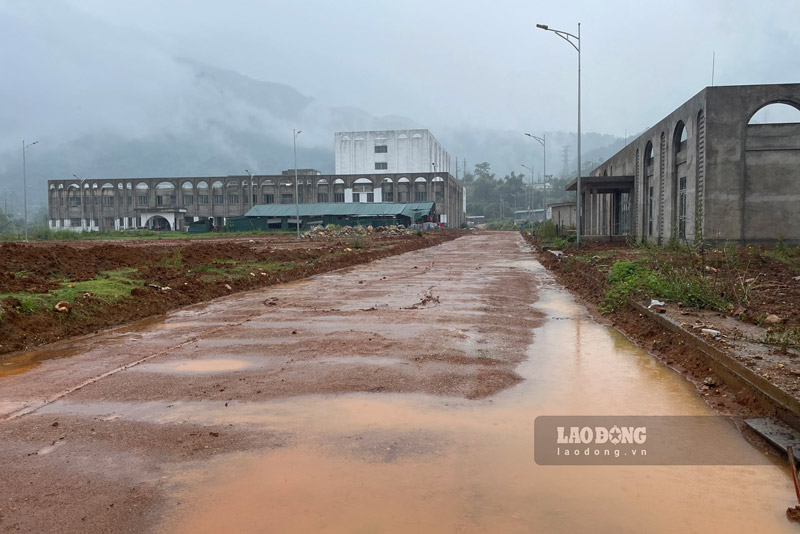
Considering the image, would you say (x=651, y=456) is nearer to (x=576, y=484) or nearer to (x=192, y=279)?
(x=576, y=484)

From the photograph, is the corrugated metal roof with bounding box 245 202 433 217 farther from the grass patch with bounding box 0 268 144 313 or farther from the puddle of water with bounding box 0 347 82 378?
the puddle of water with bounding box 0 347 82 378

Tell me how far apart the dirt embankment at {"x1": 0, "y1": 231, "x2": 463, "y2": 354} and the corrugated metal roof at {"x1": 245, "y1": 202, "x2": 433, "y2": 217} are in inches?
2090

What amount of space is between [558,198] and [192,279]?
5858 inches

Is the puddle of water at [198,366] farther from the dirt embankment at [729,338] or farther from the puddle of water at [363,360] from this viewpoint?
the dirt embankment at [729,338]

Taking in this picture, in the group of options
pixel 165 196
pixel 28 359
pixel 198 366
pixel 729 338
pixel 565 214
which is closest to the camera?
pixel 198 366

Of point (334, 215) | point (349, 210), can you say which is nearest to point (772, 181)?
point (349, 210)

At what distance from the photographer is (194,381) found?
7059 mm

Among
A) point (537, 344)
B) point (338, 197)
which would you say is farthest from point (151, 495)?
point (338, 197)

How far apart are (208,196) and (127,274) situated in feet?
270

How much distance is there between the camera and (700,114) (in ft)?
86.1

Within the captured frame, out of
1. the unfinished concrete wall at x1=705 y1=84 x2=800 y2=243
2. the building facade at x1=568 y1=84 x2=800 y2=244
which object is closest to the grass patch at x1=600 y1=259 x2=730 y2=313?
the building facade at x1=568 y1=84 x2=800 y2=244

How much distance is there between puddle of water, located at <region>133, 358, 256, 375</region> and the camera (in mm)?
7559

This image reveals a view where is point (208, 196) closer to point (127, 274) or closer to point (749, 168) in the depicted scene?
point (749, 168)

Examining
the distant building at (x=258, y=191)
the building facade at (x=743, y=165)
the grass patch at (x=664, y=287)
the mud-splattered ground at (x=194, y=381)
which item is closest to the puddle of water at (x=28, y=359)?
the mud-splattered ground at (x=194, y=381)
